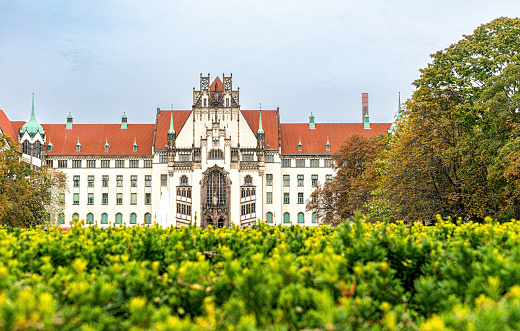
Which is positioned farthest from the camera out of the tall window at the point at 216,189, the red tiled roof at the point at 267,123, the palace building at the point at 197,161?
the red tiled roof at the point at 267,123

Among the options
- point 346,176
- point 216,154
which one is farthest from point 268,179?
point 346,176

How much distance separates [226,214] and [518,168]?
5001cm

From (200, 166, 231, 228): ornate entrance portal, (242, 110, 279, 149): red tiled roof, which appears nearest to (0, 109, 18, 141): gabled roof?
(200, 166, 231, 228): ornate entrance portal

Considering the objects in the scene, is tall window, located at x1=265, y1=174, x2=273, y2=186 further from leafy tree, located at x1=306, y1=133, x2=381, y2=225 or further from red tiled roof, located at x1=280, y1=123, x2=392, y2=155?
leafy tree, located at x1=306, y1=133, x2=381, y2=225

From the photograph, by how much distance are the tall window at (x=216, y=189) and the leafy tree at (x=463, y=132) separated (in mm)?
38139

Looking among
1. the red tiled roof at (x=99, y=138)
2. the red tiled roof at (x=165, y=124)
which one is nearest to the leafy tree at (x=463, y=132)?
the red tiled roof at (x=165, y=124)

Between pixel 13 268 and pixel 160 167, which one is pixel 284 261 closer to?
pixel 13 268

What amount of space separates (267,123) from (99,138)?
88.7 ft

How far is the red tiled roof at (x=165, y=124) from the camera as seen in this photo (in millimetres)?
79775

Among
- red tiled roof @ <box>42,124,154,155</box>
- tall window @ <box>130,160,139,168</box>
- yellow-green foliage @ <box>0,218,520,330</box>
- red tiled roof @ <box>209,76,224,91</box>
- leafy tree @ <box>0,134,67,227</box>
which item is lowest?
yellow-green foliage @ <box>0,218,520,330</box>

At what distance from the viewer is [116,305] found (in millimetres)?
Result: 4391

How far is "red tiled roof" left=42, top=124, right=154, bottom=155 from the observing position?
81.2 metres

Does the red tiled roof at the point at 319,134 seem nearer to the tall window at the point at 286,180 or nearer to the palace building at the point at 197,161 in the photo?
the palace building at the point at 197,161

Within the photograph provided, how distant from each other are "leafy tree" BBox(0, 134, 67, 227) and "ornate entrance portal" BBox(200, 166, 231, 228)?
1881 cm
